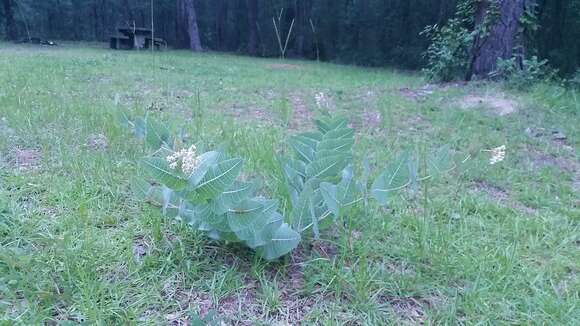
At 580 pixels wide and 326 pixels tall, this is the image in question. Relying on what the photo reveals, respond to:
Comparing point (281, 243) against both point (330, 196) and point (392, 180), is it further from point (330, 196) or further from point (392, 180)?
point (392, 180)

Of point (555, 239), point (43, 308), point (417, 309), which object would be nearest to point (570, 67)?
point (555, 239)

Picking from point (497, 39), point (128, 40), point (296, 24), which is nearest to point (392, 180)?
point (497, 39)

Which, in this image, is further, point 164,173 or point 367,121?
point 367,121

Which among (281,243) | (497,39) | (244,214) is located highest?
(497,39)

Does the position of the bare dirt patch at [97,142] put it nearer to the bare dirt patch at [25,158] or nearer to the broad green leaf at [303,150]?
the bare dirt patch at [25,158]

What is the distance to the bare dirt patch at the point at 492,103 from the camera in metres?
3.97

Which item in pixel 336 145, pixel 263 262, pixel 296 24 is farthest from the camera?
pixel 296 24

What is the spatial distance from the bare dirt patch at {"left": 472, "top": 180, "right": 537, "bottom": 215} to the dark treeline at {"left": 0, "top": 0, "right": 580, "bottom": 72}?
33.4ft

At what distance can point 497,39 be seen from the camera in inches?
211

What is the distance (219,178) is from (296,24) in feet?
54.9

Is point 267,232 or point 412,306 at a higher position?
point 267,232

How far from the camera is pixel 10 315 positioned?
1.00 meters

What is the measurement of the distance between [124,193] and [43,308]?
2.15ft

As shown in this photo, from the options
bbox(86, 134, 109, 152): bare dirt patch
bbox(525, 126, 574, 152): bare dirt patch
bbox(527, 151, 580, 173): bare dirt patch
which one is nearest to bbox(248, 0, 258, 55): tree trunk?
bbox(525, 126, 574, 152): bare dirt patch
